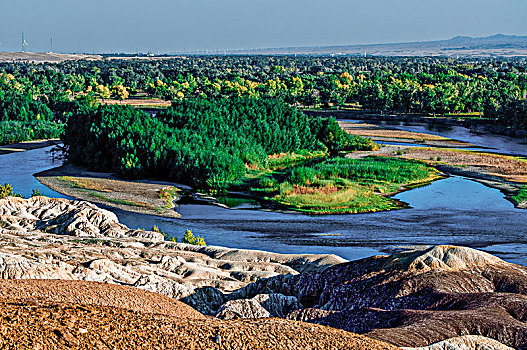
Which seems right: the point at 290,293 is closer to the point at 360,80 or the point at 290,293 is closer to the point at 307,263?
the point at 307,263

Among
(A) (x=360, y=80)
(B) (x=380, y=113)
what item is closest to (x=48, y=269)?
(B) (x=380, y=113)

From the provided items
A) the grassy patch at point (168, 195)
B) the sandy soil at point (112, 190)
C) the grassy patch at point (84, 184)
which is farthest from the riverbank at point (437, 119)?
the grassy patch at point (84, 184)

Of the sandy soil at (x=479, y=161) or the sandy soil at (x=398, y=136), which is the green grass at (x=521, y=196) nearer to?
the sandy soil at (x=479, y=161)

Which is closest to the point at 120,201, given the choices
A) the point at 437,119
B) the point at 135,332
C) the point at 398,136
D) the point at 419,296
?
the point at 419,296

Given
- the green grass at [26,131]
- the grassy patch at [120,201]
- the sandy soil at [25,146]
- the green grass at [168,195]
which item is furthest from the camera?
the green grass at [26,131]

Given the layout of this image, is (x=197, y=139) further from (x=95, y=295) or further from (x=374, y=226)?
(x=95, y=295)
